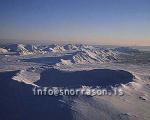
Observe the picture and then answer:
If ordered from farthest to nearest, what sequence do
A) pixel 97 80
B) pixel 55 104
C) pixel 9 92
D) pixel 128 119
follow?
pixel 97 80
pixel 9 92
pixel 55 104
pixel 128 119

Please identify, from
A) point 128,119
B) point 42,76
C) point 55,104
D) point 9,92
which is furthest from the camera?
point 42,76

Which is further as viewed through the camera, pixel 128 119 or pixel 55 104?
pixel 55 104

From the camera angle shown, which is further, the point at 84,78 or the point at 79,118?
the point at 84,78

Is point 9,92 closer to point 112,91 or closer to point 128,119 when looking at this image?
point 112,91

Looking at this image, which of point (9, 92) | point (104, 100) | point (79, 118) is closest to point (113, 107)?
point (104, 100)

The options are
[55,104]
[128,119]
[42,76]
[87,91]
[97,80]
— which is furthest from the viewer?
[42,76]

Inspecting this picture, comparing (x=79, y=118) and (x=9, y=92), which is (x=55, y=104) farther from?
(x=9, y=92)

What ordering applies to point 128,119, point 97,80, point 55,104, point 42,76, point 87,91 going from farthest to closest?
point 42,76, point 97,80, point 87,91, point 55,104, point 128,119

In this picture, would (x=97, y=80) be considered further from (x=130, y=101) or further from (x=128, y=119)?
(x=128, y=119)

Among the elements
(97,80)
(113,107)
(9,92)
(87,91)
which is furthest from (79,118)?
(97,80)
